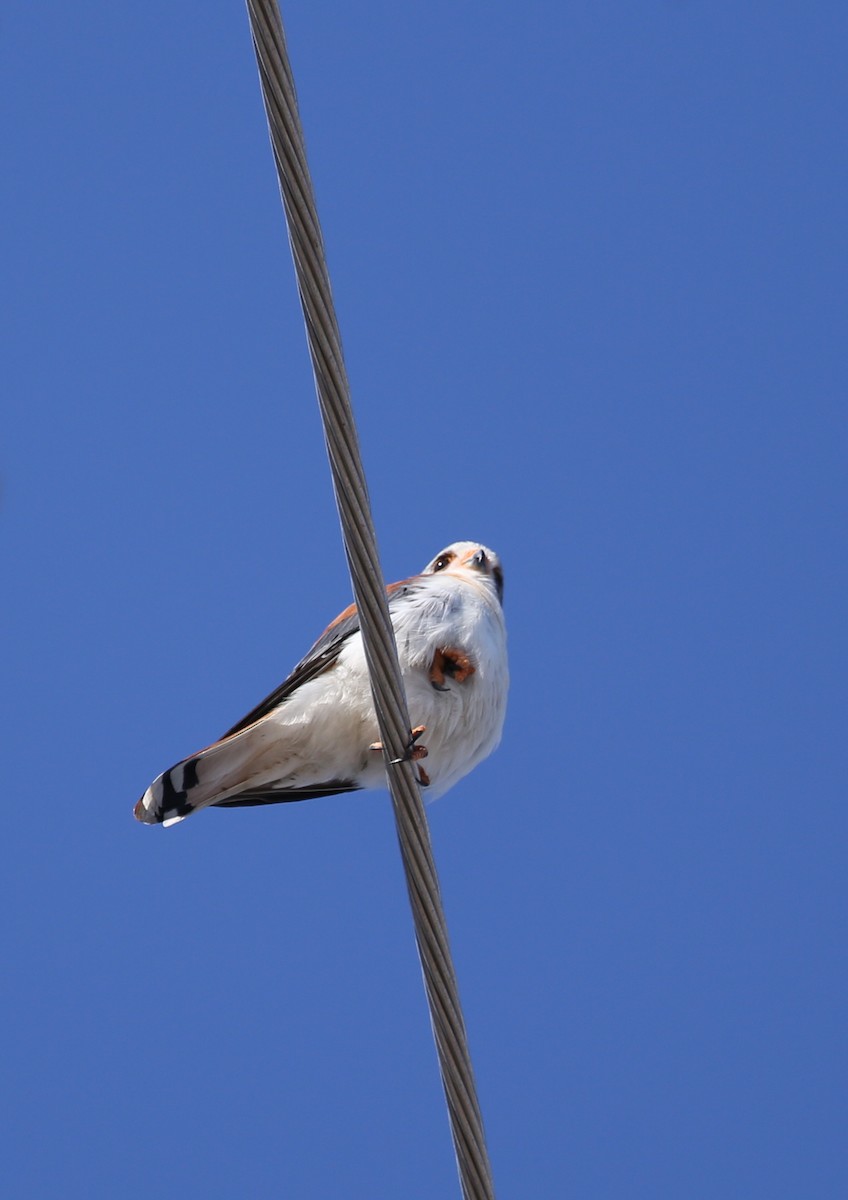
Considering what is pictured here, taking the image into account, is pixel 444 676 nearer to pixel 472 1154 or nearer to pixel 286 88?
pixel 472 1154

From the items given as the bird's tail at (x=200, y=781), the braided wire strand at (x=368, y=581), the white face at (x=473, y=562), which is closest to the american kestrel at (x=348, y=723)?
the bird's tail at (x=200, y=781)

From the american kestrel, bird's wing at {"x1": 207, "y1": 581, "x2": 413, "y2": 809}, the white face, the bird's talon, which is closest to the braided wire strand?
the bird's talon

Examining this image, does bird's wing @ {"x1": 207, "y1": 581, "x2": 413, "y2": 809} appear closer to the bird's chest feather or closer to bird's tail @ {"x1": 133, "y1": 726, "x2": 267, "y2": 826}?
bird's tail @ {"x1": 133, "y1": 726, "x2": 267, "y2": 826}

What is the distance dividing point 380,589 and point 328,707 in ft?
5.08

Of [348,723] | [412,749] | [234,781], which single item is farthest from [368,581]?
[234,781]

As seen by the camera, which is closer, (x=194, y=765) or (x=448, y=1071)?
(x=448, y=1071)

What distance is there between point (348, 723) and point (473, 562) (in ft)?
3.29

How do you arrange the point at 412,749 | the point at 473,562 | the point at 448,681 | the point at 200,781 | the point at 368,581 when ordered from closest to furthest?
the point at 368,581, the point at 412,749, the point at 200,781, the point at 448,681, the point at 473,562

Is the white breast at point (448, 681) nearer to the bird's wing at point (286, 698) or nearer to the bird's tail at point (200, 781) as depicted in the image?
the bird's wing at point (286, 698)

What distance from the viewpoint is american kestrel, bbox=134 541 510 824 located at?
3.99 metres

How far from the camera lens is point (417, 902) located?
262cm

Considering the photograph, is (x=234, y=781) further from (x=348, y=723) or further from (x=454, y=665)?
(x=454, y=665)

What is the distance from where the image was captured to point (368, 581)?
253 cm

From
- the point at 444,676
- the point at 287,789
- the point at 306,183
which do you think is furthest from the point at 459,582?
the point at 306,183
